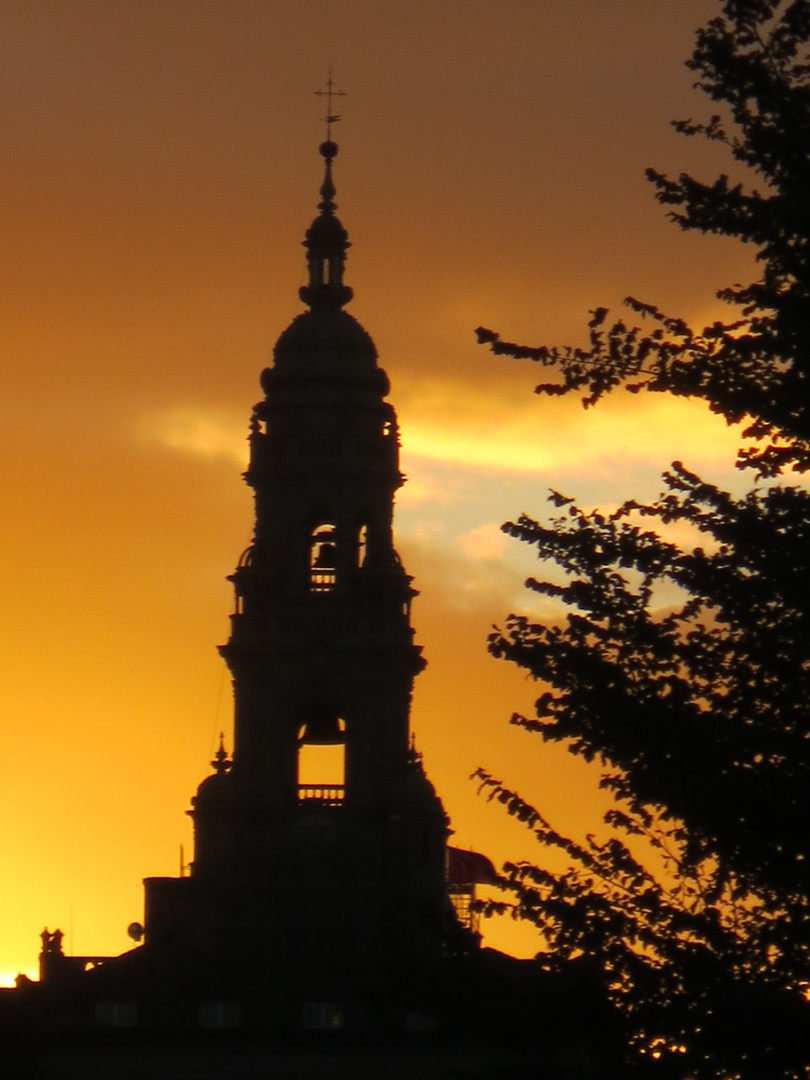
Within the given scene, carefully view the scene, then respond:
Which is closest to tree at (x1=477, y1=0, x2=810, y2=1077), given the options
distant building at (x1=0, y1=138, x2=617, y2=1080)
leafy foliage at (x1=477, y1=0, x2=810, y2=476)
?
leafy foliage at (x1=477, y1=0, x2=810, y2=476)

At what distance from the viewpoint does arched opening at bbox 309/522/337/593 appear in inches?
4961

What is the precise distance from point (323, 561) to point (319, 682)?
17.3ft

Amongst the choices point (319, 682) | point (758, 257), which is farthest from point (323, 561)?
point (758, 257)

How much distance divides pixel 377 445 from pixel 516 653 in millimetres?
82052

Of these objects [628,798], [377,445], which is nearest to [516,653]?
[628,798]

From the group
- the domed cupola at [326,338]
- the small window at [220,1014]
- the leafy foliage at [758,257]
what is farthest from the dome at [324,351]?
the leafy foliage at [758,257]

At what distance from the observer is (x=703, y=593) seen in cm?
4266

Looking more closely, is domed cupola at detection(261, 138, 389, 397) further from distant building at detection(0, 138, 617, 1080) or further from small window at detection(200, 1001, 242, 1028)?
small window at detection(200, 1001, 242, 1028)

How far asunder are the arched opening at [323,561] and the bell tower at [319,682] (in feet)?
0.27


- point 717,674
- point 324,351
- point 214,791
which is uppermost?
point 324,351

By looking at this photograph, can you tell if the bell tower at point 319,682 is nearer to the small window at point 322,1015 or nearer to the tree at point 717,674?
the small window at point 322,1015

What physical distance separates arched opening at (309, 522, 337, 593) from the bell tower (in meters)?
0.08

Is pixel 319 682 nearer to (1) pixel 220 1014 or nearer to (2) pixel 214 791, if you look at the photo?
(2) pixel 214 791

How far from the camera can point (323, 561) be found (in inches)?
4998
